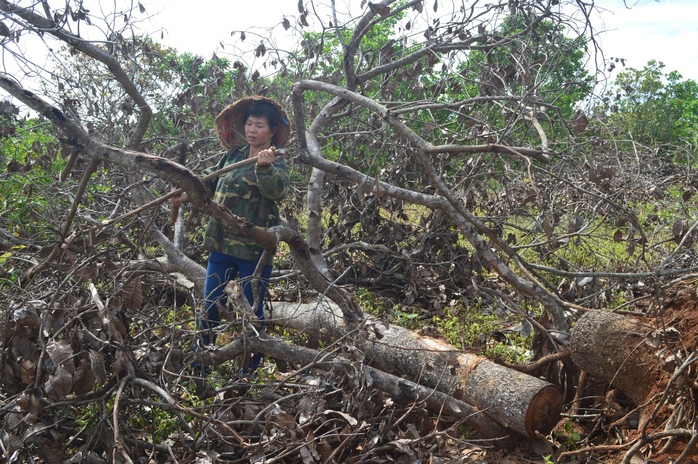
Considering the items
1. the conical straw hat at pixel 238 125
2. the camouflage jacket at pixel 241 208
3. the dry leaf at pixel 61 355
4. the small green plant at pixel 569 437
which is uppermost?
the conical straw hat at pixel 238 125

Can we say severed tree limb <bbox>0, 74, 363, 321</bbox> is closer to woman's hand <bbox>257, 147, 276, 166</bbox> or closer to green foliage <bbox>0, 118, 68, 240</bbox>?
woman's hand <bbox>257, 147, 276, 166</bbox>

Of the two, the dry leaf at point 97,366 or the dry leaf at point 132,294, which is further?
the dry leaf at point 132,294

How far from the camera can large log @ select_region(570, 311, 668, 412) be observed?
8.60 feet

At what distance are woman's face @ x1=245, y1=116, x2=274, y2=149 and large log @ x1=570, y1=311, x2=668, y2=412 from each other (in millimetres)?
2048

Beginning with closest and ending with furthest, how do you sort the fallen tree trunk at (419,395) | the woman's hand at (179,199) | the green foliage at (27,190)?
1. the fallen tree trunk at (419,395)
2. the woman's hand at (179,199)
3. the green foliage at (27,190)

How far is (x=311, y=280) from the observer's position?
10.7 ft

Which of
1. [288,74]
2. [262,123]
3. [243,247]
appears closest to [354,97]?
[262,123]

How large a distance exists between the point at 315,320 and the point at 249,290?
0.54m

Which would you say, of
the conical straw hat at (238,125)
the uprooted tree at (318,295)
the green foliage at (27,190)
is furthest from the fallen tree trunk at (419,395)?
the green foliage at (27,190)

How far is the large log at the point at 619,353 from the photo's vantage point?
8.60 ft

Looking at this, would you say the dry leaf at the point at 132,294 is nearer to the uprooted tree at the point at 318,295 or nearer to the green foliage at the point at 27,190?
the uprooted tree at the point at 318,295

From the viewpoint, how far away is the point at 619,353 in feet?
8.81

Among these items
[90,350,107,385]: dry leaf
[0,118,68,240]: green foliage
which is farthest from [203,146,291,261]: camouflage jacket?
[0,118,68,240]: green foliage

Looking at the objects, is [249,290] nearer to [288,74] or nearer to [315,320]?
[315,320]
